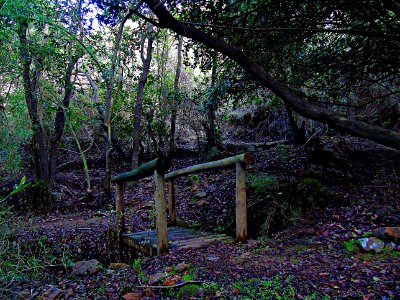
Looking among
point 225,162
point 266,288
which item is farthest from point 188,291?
point 225,162

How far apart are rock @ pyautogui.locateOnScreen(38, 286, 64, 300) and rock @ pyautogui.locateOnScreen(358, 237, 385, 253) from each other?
292 cm

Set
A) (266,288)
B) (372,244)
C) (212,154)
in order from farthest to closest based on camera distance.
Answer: (212,154) → (372,244) → (266,288)

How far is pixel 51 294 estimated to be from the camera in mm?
2699

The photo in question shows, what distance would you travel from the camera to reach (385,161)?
6.18 m

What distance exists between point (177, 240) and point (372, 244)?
96.5 inches

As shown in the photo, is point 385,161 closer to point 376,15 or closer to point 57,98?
point 376,15

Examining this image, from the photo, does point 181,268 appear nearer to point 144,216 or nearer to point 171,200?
point 171,200

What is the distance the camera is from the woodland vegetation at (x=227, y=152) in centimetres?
292

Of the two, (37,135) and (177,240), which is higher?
(37,135)

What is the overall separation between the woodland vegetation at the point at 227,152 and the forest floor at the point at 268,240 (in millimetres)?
26

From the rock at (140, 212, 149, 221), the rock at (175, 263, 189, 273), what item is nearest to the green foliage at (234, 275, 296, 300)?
the rock at (175, 263, 189, 273)

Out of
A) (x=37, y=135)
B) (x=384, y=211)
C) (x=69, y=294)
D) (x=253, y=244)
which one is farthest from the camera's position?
(x=37, y=135)

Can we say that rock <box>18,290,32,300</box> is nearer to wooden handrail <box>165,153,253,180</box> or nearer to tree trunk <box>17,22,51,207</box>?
wooden handrail <box>165,153,253,180</box>

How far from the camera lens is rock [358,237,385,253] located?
10.2ft
